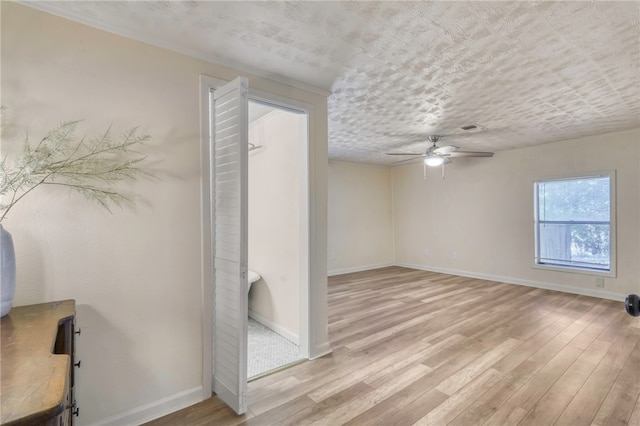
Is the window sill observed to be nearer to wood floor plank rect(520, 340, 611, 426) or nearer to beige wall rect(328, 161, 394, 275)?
wood floor plank rect(520, 340, 611, 426)

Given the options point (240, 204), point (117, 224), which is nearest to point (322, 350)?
point (240, 204)

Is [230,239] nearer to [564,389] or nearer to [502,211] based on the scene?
[564,389]

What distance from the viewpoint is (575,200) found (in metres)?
4.76

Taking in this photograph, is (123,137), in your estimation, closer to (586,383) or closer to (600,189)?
(586,383)

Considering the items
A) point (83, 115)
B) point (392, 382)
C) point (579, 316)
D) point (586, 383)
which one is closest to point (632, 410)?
point (586, 383)

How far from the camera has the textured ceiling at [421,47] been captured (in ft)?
5.37

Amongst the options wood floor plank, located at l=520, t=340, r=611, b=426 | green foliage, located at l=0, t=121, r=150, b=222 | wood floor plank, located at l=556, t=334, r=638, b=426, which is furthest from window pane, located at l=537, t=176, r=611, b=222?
green foliage, located at l=0, t=121, r=150, b=222

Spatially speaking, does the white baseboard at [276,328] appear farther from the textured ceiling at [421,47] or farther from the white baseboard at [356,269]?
the white baseboard at [356,269]

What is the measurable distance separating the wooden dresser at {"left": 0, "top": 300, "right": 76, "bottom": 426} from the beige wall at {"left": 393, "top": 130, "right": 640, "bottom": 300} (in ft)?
19.3

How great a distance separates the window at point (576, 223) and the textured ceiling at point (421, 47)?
1547 mm

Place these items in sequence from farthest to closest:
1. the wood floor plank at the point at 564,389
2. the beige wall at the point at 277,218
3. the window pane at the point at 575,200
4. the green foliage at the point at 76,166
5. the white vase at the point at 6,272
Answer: the window pane at the point at 575,200 → the beige wall at the point at 277,218 → the wood floor plank at the point at 564,389 → the green foliage at the point at 76,166 → the white vase at the point at 6,272

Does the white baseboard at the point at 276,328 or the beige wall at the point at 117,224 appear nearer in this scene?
the beige wall at the point at 117,224

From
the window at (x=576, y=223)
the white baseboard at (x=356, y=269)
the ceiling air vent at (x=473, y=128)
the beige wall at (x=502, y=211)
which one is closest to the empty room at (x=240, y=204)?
the ceiling air vent at (x=473, y=128)

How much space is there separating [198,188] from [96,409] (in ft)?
4.56
